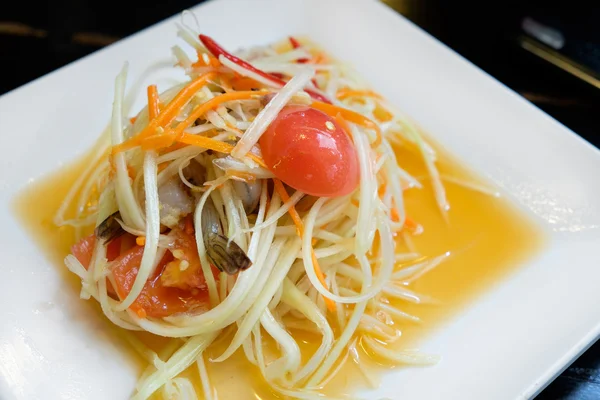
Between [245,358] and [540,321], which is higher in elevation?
[540,321]

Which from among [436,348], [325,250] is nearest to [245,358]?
[325,250]

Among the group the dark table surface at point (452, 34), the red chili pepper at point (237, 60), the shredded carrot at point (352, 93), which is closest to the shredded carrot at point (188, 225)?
the red chili pepper at point (237, 60)

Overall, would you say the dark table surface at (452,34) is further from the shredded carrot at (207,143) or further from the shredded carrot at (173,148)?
the shredded carrot at (207,143)

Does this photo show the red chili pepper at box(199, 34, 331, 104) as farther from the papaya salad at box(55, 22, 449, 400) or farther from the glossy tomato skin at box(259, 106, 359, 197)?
the glossy tomato skin at box(259, 106, 359, 197)

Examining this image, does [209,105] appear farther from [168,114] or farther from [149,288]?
[149,288]

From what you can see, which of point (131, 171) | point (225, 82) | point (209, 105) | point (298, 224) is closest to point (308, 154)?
point (298, 224)

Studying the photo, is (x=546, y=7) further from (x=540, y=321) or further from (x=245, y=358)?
(x=245, y=358)

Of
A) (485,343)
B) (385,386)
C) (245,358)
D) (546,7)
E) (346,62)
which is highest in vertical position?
(546,7)

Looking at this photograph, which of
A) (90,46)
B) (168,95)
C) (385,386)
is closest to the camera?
(385,386)
